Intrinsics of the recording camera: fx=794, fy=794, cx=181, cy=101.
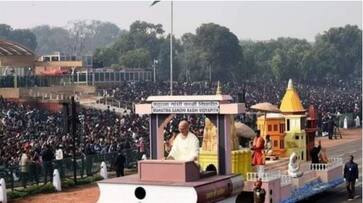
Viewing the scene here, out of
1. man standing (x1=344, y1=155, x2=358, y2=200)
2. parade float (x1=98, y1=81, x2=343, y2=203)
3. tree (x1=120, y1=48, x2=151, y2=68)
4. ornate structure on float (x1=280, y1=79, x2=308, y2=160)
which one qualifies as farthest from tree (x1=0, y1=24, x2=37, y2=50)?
parade float (x1=98, y1=81, x2=343, y2=203)

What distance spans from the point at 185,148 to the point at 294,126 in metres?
11.6

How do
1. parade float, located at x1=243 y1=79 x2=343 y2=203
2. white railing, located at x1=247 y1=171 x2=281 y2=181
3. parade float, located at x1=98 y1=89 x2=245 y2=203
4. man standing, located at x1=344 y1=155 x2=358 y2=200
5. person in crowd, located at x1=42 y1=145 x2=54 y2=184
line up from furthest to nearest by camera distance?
person in crowd, located at x1=42 y1=145 x2=54 y2=184 < man standing, located at x1=344 y1=155 x2=358 y2=200 < parade float, located at x1=243 y1=79 x2=343 y2=203 < white railing, located at x1=247 y1=171 x2=281 y2=181 < parade float, located at x1=98 y1=89 x2=245 y2=203

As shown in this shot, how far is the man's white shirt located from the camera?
12.8 meters

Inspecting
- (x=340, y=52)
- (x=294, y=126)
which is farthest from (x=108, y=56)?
(x=294, y=126)

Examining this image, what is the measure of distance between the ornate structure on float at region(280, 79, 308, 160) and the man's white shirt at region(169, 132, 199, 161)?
10.7 metres

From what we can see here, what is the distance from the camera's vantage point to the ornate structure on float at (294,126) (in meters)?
23.4

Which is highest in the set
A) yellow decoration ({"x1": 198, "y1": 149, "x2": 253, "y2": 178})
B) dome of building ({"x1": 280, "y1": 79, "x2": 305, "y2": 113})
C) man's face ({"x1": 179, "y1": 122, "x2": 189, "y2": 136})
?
dome of building ({"x1": 280, "y1": 79, "x2": 305, "y2": 113})

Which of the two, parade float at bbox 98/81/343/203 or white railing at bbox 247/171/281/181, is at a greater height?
parade float at bbox 98/81/343/203

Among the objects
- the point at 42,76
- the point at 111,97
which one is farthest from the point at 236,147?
the point at 42,76

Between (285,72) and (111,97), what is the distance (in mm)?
62663

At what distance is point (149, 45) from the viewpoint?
136 metres

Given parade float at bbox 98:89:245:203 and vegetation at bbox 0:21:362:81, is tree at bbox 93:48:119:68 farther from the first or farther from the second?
parade float at bbox 98:89:245:203

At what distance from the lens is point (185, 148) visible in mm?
12875

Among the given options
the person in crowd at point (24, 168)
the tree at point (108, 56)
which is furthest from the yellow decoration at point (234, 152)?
the tree at point (108, 56)
